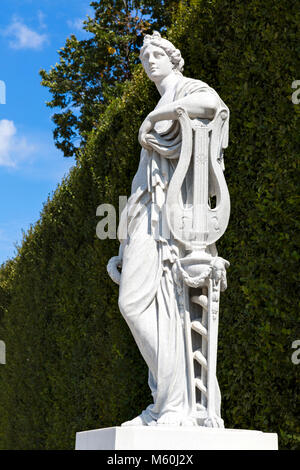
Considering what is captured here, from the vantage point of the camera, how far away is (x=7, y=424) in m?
11.8

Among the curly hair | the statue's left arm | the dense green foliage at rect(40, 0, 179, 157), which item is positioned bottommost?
the statue's left arm

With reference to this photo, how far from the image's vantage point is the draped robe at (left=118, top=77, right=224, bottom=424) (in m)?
3.96

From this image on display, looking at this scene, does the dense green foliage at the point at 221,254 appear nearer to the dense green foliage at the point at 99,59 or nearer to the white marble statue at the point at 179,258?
the white marble statue at the point at 179,258

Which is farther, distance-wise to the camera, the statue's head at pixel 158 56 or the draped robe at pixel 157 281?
the statue's head at pixel 158 56

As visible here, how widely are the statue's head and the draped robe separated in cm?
33

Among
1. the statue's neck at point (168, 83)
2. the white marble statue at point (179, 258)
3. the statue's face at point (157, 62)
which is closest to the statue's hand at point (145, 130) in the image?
the white marble statue at point (179, 258)

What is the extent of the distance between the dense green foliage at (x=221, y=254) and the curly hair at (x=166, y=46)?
1062mm

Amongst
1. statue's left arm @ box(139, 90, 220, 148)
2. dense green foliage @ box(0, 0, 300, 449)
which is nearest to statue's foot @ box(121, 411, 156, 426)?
dense green foliage @ box(0, 0, 300, 449)

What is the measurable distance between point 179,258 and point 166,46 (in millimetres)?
1575

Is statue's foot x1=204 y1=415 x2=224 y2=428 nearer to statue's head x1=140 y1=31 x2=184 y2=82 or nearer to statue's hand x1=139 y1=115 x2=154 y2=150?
statue's hand x1=139 y1=115 x2=154 y2=150

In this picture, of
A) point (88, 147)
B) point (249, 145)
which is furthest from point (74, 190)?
point (249, 145)

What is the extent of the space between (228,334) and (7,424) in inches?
284

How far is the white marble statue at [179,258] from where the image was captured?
156 inches

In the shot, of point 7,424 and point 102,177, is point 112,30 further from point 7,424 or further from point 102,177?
point 7,424
